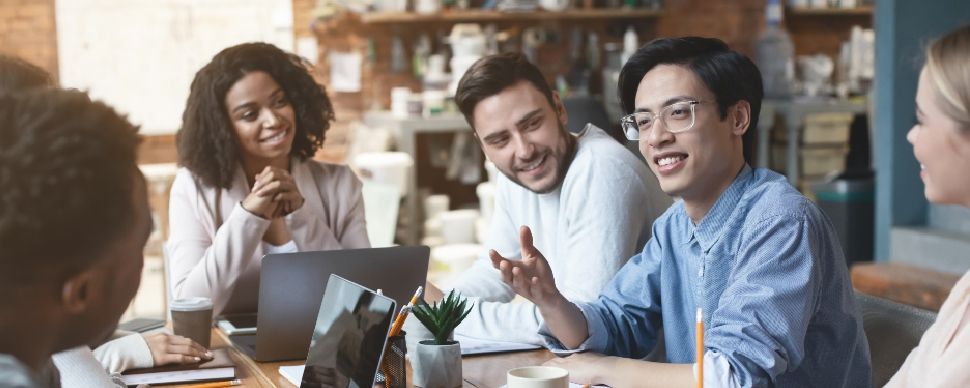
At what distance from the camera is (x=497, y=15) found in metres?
6.65

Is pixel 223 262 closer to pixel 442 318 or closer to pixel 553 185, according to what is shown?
pixel 553 185

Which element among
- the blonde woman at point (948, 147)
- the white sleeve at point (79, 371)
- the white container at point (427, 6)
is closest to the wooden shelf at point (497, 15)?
the white container at point (427, 6)

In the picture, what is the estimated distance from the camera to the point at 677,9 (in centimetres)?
722

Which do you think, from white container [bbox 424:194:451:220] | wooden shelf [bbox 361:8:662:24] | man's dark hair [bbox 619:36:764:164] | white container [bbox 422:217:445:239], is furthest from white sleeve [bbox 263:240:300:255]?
wooden shelf [bbox 361:8:662:24]

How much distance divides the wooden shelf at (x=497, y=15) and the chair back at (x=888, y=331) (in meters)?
4.78

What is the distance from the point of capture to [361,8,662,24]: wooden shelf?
645 centimetres

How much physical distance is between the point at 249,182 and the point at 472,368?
1.15 meters

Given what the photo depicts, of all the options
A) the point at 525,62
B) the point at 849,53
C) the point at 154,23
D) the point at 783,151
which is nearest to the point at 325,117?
the point at 525,62

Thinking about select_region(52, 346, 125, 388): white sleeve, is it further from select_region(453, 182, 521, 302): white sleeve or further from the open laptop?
select_region(453, 182, 521, 302): white sleeve

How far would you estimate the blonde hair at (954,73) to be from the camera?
1.29 meters

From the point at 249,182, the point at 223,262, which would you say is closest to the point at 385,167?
the point at 249,182

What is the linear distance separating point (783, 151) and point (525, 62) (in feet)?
15.6

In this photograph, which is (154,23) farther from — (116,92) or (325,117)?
(325,117)

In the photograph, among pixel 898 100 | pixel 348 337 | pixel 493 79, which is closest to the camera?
pixel 348 337
